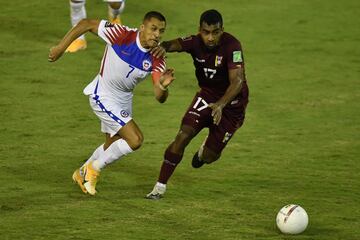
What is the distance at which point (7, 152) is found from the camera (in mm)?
15750

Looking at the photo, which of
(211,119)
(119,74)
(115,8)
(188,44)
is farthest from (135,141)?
(115,8)

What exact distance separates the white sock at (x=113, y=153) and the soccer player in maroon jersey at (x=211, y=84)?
1.86 ft

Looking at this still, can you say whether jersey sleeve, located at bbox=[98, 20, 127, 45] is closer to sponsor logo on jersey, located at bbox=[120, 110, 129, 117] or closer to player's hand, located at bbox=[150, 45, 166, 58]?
player's hand, located at bbox=[150, 45, 166, 58]

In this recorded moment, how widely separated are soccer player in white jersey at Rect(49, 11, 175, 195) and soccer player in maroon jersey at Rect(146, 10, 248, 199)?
0.96 ft

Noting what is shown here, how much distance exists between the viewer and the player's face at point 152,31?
12758mm

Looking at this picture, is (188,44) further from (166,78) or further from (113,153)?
(113,153)

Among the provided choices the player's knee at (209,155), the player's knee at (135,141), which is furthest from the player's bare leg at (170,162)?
the player's knee at (209,155)

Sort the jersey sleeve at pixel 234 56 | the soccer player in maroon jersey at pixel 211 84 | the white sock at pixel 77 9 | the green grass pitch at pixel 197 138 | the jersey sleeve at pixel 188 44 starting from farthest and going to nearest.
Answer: the white sock at pixel 77 9 < the jersey sleeve at pixel 188 44 < the jersey sleeve at pixel 234 56 < the soccer player in maroon jersey at pixel 211 84 < the green grass pitch at pixel 197 138

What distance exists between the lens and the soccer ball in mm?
11562

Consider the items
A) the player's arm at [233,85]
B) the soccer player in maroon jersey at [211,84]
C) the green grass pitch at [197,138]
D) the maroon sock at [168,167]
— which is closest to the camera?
the green grass pitch at [197,138]

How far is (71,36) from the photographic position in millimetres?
12984

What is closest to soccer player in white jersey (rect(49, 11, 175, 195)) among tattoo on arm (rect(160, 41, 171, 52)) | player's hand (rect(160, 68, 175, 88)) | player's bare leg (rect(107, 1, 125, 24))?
tattoo on arm (rect(160, 41, 171, 52))

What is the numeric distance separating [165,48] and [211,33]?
73 centimetres

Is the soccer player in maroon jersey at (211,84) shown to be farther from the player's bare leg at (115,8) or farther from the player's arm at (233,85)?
the player's bare leg at (115,8)
